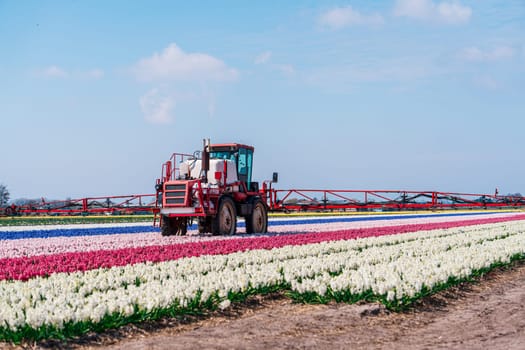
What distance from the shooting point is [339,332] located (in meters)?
7.16

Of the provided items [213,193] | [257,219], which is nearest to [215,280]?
[213,193]

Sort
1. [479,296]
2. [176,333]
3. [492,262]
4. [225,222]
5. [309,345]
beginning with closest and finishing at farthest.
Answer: [309,345]
[176,333]
[479,296]
[492,262]
[225,222]

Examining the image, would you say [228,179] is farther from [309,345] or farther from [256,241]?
[309,345]

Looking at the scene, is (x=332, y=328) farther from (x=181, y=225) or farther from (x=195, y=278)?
(x=181, y=225)

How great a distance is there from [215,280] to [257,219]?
13.1m

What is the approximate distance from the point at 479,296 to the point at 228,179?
1227 centimetres

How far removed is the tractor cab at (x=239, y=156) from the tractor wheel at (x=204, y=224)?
228 cm

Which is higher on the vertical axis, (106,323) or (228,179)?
(228,179)

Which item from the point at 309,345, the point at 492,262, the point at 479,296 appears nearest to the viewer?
the point at 309,345

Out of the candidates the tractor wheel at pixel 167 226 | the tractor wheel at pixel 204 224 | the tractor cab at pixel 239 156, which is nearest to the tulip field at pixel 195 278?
the tractor wheel at pixel 204 224

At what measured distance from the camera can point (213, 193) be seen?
1959 centimetres

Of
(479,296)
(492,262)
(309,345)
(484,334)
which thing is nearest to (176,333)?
(309,345)

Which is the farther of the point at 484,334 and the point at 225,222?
the point at 225,222

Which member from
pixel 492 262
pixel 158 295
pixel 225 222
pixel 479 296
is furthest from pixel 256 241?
pixel 158 295
